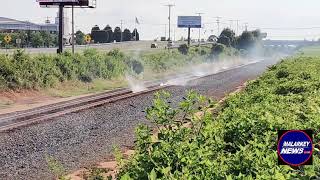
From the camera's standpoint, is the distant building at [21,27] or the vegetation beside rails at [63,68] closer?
the vegetation beside rails at [63,68]

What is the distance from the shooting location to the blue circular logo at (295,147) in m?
→ 3.87

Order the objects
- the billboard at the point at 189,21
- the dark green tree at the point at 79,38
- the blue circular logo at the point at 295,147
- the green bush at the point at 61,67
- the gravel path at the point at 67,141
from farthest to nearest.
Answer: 1. the billboard at the point at 189,21
2. the dark green tree at the point at 79,38
3. the green bush at the point at 61,67
4. the gravel path at the point at 67,141
5. the blue circular logo at the point at 295,147

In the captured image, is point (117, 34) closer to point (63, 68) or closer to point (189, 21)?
point (189, 21)

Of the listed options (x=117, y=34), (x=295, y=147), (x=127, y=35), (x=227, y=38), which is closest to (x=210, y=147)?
(x=295, y=147)

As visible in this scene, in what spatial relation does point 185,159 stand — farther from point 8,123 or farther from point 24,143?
point 8,123

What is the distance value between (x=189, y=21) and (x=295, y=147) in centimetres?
12015

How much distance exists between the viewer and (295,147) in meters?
3.90

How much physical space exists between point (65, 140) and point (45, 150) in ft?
4.88

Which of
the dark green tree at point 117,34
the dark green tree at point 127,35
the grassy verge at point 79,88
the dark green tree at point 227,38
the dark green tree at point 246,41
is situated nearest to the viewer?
the grassy verge at point 79,88

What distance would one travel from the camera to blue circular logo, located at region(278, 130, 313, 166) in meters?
3.87

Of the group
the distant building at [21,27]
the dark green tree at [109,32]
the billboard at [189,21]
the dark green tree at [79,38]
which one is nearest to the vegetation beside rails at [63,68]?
the dark green tree at [79,38]

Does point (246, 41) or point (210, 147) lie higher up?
point (246, 41)

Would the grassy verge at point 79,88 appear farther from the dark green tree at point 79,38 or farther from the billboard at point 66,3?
the dark green tree at point 79,38

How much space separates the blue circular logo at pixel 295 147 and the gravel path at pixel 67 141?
7463 mm
